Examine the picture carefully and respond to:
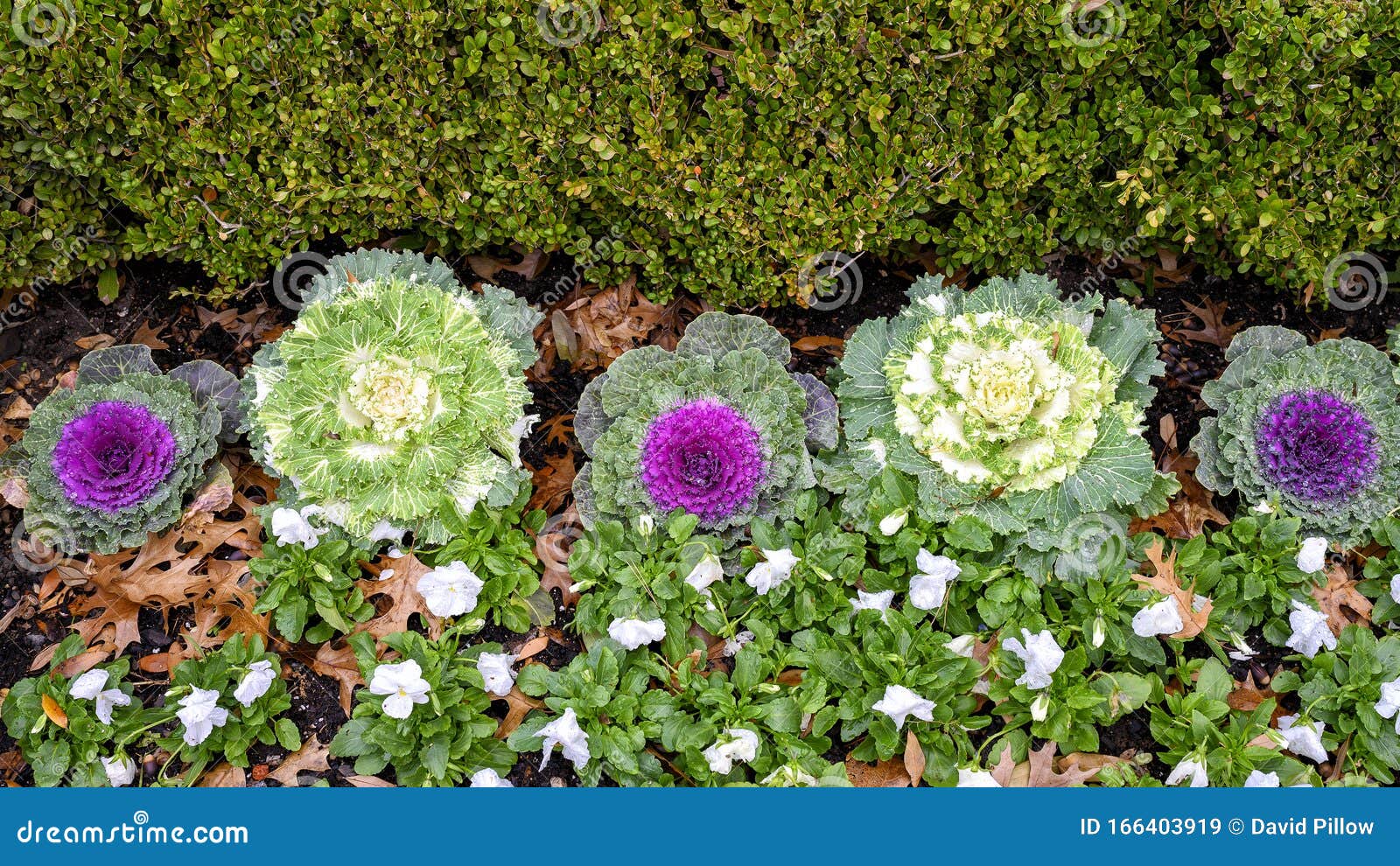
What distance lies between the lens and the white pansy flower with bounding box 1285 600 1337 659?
307 centimetres

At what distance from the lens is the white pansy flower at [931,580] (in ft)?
10.1

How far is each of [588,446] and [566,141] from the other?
999mm

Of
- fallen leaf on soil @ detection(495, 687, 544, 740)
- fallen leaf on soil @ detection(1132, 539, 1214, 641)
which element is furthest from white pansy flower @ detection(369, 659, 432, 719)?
fallen leaf on soil @ detection(1132, 539, 1214, 641)

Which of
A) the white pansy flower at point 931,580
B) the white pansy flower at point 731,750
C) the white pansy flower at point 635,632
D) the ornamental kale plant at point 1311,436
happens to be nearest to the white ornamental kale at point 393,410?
the white pansy flower at point 635,632

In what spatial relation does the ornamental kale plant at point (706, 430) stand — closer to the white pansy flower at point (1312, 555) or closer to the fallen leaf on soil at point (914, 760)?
the fallen leaf on soil at point (914, 760)

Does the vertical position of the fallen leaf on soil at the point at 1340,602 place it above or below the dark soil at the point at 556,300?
below

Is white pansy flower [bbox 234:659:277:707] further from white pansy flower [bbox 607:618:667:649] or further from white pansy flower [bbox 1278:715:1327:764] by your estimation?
white pansy flower [bbox 1278:715:1327:764]

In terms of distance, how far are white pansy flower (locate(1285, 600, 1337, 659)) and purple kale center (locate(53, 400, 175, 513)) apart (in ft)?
11.4

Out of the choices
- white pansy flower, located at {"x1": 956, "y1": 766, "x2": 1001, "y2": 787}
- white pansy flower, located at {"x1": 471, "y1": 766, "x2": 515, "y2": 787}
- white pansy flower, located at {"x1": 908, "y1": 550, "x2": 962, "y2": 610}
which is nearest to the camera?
white pansy flower, located at {"x1": 956, "y1": 766, "x2": 1001, "y2": 787}

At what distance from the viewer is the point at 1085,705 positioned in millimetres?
2977

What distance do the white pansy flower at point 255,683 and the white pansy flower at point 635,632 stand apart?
40.0 inches

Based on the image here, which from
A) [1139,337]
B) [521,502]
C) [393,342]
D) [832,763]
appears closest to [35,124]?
[393,342]

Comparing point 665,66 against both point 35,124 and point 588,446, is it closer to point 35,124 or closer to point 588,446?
point 588,446

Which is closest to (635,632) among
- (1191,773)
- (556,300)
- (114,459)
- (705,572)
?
(705,572)
